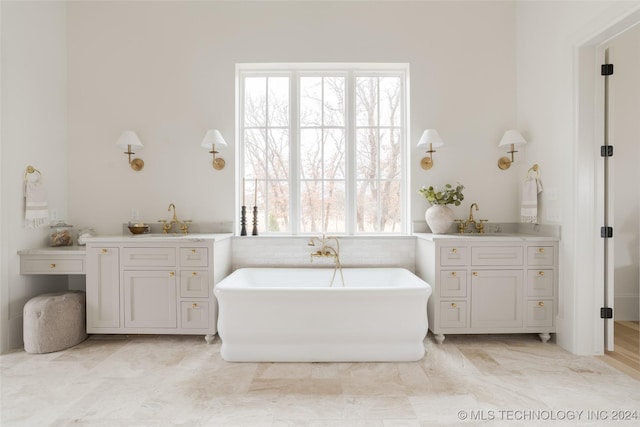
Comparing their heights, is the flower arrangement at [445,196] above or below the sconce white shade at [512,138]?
below

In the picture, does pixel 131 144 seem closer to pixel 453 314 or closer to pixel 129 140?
pixel 129 140

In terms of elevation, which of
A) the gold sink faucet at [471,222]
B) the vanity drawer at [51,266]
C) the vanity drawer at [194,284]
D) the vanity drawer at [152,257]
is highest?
the gold sink faucet at [471,222]

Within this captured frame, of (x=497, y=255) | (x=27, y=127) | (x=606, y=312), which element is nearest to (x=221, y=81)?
(x=27, y=127)

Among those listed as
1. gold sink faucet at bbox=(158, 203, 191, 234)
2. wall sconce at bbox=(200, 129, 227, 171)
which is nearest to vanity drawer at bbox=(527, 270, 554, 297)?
wall sconce at bbox=(200, 129, 227, 171)

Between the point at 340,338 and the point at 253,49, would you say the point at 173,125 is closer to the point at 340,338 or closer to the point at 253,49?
the point at 253,49

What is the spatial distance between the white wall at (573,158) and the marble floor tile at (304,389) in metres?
0.32

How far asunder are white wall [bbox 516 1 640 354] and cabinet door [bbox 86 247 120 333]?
3.46 metres

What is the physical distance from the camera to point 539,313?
114 inches

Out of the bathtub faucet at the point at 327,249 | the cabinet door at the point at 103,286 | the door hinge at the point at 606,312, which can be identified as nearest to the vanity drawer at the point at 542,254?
the door hinge at the point at 606,312

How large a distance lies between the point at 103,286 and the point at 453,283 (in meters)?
2.76

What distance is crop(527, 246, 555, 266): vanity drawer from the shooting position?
9.43ft

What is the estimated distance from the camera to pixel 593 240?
2.63 meters

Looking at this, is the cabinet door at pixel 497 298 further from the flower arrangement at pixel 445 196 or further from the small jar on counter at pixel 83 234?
the small jar on counter at pixel 83 234

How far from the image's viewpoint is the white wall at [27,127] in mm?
2779
